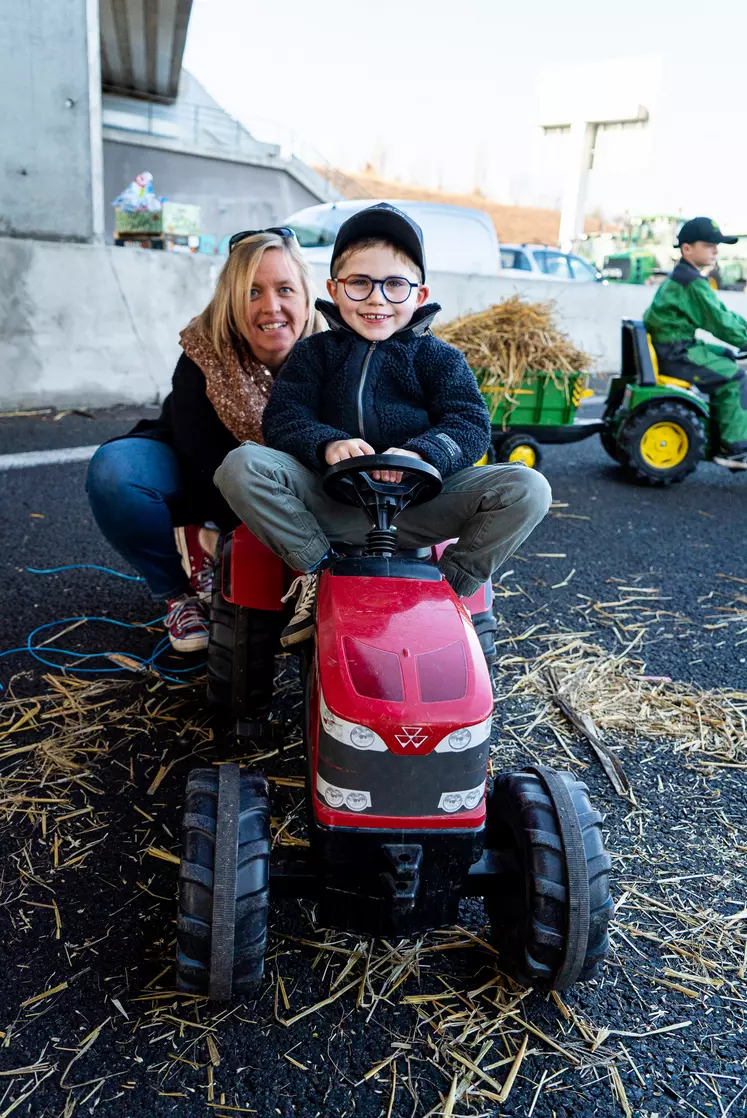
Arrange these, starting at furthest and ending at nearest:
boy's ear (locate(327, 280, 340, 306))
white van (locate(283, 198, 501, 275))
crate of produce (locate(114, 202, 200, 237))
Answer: white van (locate(283, 198, 501, 275)) < crate of produce (locate(114, 202, 200, 237)) < boy's ear (locate(327, 280, 340, 306))

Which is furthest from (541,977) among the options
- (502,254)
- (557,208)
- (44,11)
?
(557,208)

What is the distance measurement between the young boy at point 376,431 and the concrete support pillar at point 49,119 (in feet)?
16.7

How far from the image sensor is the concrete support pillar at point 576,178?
120 ft

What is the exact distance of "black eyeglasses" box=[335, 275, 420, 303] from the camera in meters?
2.48

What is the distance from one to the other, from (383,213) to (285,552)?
3.53 ft

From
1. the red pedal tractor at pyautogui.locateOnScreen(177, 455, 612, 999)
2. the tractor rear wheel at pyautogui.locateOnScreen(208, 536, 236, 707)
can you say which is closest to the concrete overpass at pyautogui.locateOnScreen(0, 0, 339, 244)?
the tractor rear wheel at pyautogui.locateOnScreen(208, 536, 236, 707)

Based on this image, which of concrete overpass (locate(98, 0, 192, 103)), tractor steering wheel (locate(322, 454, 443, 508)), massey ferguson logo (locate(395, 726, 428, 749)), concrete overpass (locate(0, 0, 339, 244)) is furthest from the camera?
concrete overpass (locate(98, 0, 192, 103))

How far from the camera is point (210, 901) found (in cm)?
164

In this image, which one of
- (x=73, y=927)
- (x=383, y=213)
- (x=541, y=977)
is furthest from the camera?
(x=383, y=213)

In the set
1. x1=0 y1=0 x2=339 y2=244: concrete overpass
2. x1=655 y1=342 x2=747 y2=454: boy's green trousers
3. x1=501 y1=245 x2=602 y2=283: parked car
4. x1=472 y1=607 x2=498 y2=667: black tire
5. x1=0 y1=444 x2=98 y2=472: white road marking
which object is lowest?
x1=0 y1=444 x2=98 y2=472: white road marking

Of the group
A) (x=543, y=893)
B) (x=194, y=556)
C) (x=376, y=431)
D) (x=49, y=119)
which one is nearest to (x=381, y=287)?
(x=376, y=431)

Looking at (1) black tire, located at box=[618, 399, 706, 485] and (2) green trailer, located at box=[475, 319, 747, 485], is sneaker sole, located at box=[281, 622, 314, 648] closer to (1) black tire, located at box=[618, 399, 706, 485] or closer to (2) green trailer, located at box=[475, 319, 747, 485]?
(2) green trailer, located at box=[475, 319, 747, 485]

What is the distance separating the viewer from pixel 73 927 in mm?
1949

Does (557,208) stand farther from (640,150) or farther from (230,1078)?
(230,1078)
